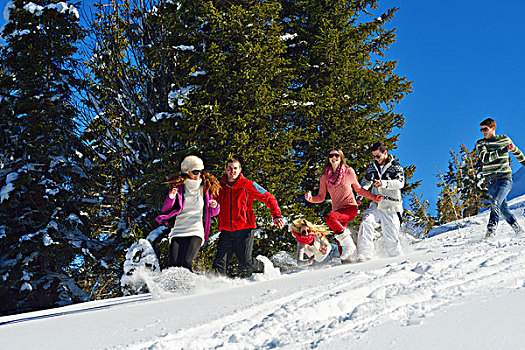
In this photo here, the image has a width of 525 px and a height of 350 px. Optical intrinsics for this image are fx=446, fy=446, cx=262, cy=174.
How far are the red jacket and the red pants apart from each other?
2.91 ft

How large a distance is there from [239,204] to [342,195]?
A: 169cm

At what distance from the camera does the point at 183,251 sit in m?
5.60

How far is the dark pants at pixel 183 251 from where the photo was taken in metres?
5.57

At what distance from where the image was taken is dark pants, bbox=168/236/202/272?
18.3 feet

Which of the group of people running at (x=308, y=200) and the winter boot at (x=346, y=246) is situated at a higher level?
the group of people running at (x=308, y=200)

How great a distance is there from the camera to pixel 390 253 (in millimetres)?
6648

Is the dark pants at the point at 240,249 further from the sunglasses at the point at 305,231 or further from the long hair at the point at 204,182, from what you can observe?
the sunglasses at the point at 305,231

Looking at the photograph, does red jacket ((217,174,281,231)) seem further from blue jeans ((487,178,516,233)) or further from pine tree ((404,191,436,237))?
pine tree ((404,191,436,237))

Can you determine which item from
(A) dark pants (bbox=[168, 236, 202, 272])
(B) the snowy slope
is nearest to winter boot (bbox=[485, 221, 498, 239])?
(B) the snowy slope

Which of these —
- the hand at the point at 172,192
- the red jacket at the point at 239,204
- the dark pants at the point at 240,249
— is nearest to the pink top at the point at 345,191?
the red jacket at the point at 239,204

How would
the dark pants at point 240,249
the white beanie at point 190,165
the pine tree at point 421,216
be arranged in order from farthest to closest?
1. the pine tree at point 421,216
2. the dark pants at point 240,249
3. the white beanie at point 190,165

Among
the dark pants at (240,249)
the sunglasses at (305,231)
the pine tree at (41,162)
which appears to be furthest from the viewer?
the pine tree at (41,162)

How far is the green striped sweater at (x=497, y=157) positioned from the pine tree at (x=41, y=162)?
34.1ft

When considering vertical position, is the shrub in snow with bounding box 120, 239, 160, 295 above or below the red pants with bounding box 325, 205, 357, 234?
below
